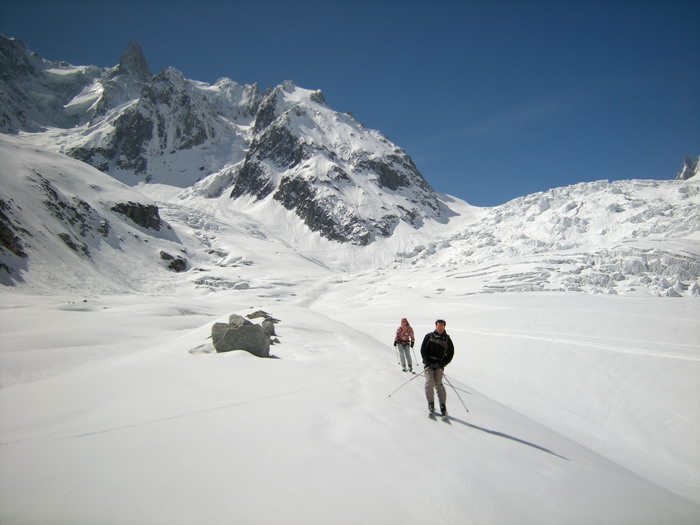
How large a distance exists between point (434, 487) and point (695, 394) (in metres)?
14.3

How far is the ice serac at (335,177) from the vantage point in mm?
138625

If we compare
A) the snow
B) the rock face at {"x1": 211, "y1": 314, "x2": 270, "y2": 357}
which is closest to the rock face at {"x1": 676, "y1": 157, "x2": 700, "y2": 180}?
the snow

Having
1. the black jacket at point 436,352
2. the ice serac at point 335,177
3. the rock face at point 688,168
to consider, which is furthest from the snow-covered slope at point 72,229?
the rock face at point 688,168

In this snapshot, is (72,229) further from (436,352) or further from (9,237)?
(436,352)

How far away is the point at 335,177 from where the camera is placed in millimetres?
154375

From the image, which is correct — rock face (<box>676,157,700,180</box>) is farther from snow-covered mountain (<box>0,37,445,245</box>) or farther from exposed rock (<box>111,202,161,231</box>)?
exposed rock (<box>111,202,161,231</box>)

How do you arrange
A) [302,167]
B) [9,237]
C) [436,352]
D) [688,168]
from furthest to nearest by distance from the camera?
[688,168] → [302,167] → [9,237] → [436,352]

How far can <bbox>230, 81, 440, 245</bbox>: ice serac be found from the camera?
138625 millimetres

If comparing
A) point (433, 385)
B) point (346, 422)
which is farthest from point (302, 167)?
point (346, 422)

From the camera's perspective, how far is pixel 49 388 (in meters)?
5.75

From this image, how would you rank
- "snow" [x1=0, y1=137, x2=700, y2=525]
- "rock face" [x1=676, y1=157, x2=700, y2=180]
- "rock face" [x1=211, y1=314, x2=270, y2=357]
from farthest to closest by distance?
"rock face" [x1=676, y1=157, x2=700, y2=180] < "rock face" [x1=211, y1=314, x2=270, y2=357] < "snow" [x1=0, y1=137, x2=700, y2=525]

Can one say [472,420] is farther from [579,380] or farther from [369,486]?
[579,380]

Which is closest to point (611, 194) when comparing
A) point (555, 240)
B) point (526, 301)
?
point (555, 240)

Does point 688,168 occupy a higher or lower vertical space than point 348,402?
higher
